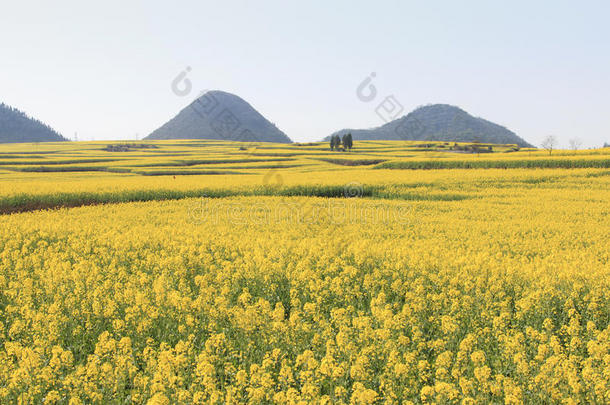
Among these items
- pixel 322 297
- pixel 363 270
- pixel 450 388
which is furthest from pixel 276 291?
pixel 450 388

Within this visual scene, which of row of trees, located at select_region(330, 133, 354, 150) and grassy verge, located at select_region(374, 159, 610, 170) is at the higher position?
row of trees, located at select_region(330, 133, 354, 150)

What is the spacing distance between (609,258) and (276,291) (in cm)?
921

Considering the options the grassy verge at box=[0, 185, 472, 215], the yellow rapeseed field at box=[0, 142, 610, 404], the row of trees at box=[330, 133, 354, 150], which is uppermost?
the row of trees at box=[330, 133, 354, 150]

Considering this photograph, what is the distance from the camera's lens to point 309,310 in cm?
647

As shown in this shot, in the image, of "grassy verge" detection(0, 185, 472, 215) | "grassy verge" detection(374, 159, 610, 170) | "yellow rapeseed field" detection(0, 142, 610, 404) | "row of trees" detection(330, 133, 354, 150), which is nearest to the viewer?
"yellow rapeseed field" detection(0, 142, 610, 404)

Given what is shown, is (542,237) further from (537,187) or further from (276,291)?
(537,187)

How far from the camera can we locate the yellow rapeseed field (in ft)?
15.0

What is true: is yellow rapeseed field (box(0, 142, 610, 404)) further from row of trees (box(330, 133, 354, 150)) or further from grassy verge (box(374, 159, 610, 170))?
row of trees (box(330, 133, 354, 150))

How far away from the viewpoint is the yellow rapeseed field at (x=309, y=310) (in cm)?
456

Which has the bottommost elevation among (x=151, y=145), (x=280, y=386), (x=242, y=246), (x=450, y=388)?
(x=280, y=386)

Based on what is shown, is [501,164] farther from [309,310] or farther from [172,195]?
[309,310]

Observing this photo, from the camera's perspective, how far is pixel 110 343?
525 cm

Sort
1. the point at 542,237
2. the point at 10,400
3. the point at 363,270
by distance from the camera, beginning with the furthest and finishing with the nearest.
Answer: the point at 542,237
the point at 363,270
the point at 10,400

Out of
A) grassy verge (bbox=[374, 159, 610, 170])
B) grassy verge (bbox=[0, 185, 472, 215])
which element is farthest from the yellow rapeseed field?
grassy verge (bbox=[374, 159, 610, 170])
